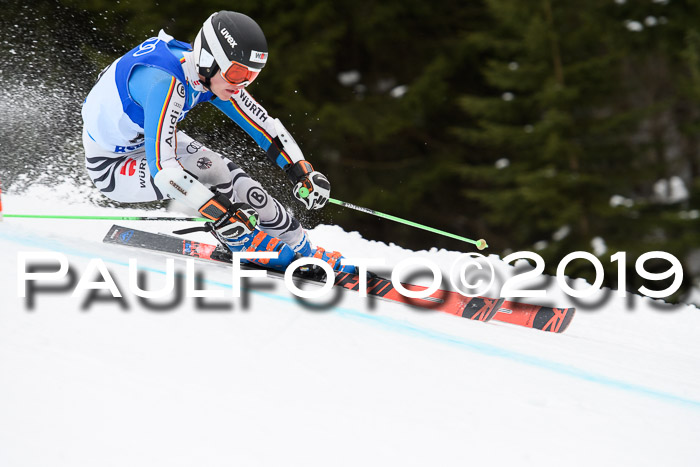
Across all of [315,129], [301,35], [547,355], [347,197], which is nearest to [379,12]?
[301,35]

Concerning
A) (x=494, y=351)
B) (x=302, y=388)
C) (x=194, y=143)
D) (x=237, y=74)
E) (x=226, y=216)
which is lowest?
(x=302, y=388)

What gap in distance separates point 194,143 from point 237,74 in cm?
64

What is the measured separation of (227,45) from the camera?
10.1 feet

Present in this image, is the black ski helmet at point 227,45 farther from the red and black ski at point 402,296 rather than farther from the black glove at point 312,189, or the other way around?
the red and black ski at point 402,296

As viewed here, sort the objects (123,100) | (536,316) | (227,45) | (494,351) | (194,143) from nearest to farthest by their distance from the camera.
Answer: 1. (494,351)
2. (227,45)
3. (123,100)
4. (536,316)
5. (194,143)

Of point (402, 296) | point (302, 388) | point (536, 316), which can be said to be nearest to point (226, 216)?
point (402, 296)

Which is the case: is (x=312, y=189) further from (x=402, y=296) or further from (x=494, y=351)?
(x=494, y=351)

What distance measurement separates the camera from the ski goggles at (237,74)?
10.2 ft

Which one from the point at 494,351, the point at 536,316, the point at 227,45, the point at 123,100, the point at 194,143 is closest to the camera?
the point at 494,351

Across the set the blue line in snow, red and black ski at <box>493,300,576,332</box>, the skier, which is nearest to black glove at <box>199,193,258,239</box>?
the skier

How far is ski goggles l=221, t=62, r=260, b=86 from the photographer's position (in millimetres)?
3123

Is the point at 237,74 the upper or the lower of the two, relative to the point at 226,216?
upper

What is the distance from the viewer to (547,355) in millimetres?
2959

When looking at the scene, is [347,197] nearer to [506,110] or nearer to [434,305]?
[506,110]
